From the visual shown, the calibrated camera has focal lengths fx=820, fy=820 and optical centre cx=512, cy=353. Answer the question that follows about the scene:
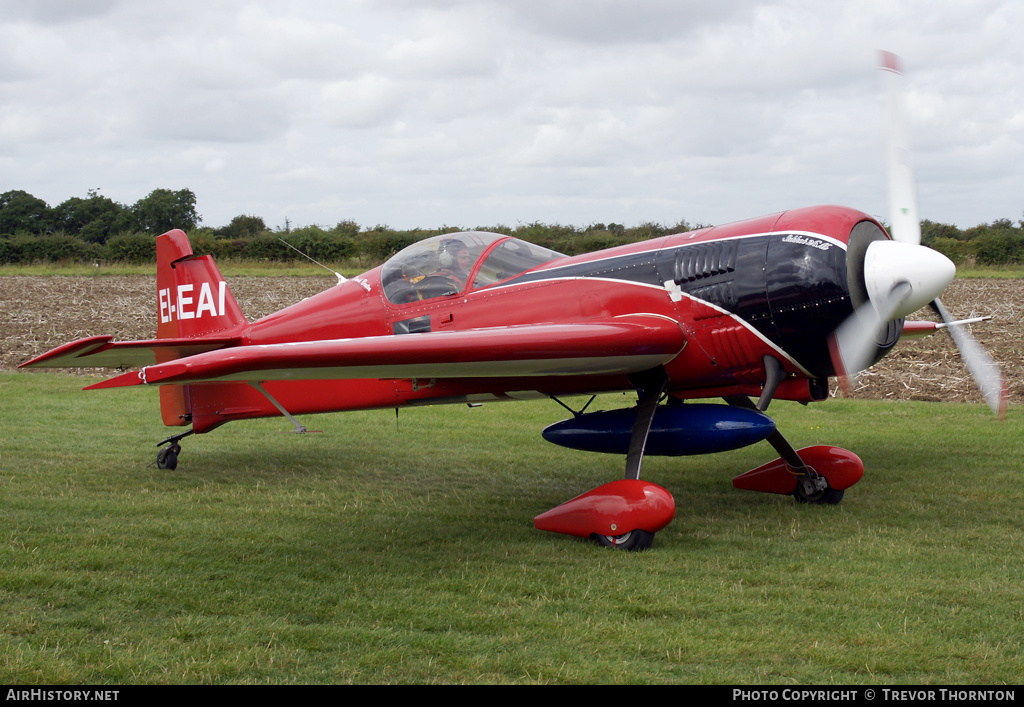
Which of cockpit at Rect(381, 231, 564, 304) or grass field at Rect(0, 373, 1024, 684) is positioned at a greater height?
cockpit at Rect(381, 231, 564, 304)

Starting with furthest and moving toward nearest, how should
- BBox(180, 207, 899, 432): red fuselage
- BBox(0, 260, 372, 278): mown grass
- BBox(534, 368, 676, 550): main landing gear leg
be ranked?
BBox(0, 260, 372, 278): mown grass, BBox(180, 207, 899, 432): red fuselage, BBox(534, 368, 676, 550): main landing gear leg

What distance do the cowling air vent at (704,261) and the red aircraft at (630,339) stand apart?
0.01 meters

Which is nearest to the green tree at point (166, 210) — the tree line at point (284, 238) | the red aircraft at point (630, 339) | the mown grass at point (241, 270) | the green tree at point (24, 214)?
the tree line at point (284, 238)

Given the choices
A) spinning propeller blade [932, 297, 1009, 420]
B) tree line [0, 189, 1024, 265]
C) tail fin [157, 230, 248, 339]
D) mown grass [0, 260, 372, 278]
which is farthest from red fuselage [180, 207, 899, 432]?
mown grass [0, 260, 372, 278]

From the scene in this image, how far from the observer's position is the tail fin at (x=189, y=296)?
356 inches

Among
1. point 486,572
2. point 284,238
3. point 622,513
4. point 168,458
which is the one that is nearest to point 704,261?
point 622,513

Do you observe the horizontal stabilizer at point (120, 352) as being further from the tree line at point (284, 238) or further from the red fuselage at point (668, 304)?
the tree line at point (284, 238)

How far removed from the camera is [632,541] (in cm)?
575

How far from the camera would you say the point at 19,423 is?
36.1 feet

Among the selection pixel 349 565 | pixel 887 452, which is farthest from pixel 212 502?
pixel 887 452

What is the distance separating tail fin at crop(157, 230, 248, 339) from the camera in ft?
29.6

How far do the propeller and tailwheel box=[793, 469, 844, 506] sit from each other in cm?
117

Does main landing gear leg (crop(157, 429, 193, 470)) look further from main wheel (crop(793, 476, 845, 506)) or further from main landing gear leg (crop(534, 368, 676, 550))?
main wheel (crop(793, 476, 845, 506))
